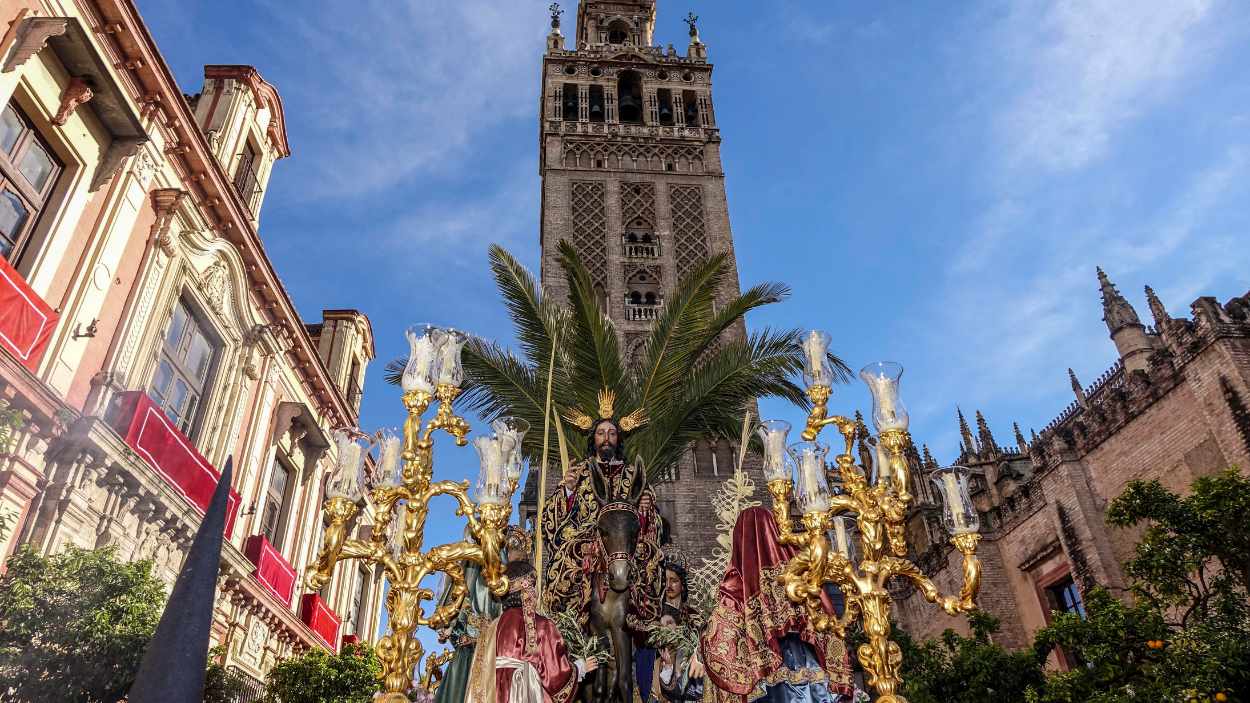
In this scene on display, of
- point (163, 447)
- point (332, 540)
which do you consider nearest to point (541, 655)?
point (332, 540)

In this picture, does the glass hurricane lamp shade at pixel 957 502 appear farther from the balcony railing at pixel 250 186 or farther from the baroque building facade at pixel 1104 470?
the balcony railing at pixel 250 186

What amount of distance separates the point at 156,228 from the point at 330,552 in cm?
969

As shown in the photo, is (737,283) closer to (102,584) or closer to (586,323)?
(586,323)

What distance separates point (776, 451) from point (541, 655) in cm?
267

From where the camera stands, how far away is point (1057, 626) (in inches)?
449

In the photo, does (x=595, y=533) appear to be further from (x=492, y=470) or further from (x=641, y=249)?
(x=641, y=249)

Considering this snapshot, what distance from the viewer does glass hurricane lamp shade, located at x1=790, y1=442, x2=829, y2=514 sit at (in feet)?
20.9

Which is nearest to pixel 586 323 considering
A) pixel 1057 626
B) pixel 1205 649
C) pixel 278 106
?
pixel 1057 626

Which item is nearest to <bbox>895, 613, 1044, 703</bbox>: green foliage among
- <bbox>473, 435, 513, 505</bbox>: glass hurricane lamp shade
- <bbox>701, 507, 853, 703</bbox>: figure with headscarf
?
<bbox>701, 507, 853, 703</bbox>: figure with headscarf

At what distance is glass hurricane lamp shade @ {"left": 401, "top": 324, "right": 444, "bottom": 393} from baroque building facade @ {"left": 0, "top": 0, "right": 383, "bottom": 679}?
3.59 meters

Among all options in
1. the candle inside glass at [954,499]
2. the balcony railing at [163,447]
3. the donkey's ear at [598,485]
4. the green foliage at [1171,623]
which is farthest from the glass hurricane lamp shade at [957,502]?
the balcony railing at [163,447]

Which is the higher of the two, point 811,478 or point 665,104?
point 665,104

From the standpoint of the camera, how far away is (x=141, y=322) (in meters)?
12.5

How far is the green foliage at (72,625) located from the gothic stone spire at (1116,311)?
32.7 m
